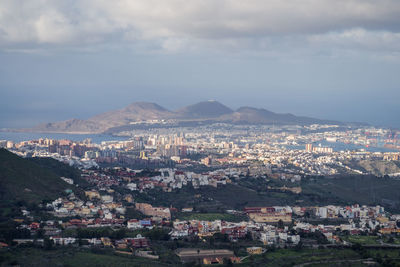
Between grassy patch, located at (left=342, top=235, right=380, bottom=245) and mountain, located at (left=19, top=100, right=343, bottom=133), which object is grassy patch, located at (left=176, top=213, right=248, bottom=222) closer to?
grassy patch, located at (left=342, top=235, right=380, bottom=245)

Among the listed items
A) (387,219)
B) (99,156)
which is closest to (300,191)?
Answer: (387,219)

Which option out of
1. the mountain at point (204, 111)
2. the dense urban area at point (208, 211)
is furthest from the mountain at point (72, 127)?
the dense urban area at point (208, 211)

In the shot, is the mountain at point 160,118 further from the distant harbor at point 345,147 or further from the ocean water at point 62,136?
the distant harbor at point 345,147

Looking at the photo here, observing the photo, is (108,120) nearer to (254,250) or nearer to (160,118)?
(160,118)

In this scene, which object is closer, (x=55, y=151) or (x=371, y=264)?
(x=371, y=264)

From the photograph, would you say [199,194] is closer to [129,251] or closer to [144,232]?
[144,232]

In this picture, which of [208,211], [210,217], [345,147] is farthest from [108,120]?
[210,217]
